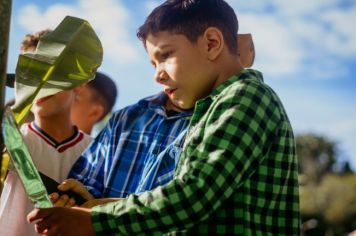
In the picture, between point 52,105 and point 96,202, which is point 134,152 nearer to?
point 96,202

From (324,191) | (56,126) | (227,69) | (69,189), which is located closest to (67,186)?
(69,189)

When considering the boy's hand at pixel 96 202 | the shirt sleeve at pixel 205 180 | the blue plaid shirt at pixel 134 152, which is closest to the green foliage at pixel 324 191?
the blue plaid shirt at pixel 134 152

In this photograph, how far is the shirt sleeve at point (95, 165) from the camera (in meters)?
2.28

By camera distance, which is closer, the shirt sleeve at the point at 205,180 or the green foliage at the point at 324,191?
the shirt sleeve at the point at 205,180

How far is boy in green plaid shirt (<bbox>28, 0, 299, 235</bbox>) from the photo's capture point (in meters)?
1.64

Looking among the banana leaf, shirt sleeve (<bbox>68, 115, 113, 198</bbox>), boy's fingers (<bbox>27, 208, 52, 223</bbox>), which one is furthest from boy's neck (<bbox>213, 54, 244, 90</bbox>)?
boy's fingers (<bbox>27, 208, 52, 223</bbox>)

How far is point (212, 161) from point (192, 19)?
0.66 metres

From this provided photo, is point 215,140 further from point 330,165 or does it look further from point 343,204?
point 330,165

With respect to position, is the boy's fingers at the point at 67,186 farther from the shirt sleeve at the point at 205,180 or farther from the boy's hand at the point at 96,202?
the shirt sleeve at the point at 205,180

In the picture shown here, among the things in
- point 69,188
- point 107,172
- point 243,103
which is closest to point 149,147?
point 107,172

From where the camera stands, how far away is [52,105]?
3232 mm

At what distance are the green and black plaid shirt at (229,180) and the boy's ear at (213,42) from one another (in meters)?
0.15

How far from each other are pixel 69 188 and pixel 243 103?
779 mm

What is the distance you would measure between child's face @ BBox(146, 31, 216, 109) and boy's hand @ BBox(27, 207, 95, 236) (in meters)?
0.52
